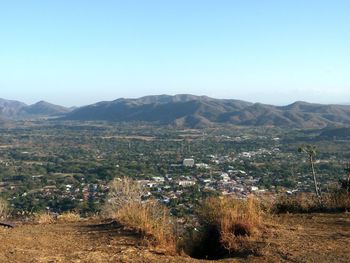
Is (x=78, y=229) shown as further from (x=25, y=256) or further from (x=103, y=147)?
(x=103, y=147)

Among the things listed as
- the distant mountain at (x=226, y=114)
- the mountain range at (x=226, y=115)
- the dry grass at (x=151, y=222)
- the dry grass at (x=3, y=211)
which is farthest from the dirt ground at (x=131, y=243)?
the distant mountain at (x=226, y=114)

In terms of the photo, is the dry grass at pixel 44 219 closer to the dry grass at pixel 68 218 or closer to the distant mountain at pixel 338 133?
the dry grass at pixel 68 218

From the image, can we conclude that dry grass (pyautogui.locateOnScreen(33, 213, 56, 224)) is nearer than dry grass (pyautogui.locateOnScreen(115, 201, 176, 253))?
No

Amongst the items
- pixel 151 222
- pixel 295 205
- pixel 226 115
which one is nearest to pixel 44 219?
pixel 151 222

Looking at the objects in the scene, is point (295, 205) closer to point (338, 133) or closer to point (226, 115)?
point (338, 133)

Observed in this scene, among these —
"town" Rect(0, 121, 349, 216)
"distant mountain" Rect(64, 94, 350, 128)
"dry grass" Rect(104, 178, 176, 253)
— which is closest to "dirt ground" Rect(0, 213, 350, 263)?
"dry grass" Rect(104, 178, 176, 253)

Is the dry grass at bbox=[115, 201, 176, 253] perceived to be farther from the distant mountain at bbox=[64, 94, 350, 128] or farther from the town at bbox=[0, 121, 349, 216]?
the distant mountain at bbox=[64, 94, 350, 128]

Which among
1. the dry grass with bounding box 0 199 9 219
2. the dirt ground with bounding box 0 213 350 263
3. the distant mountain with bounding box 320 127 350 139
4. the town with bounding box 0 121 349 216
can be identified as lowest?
the town with bounding box 0 121 349 216

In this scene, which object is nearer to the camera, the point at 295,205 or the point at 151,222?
the point at 151,222
